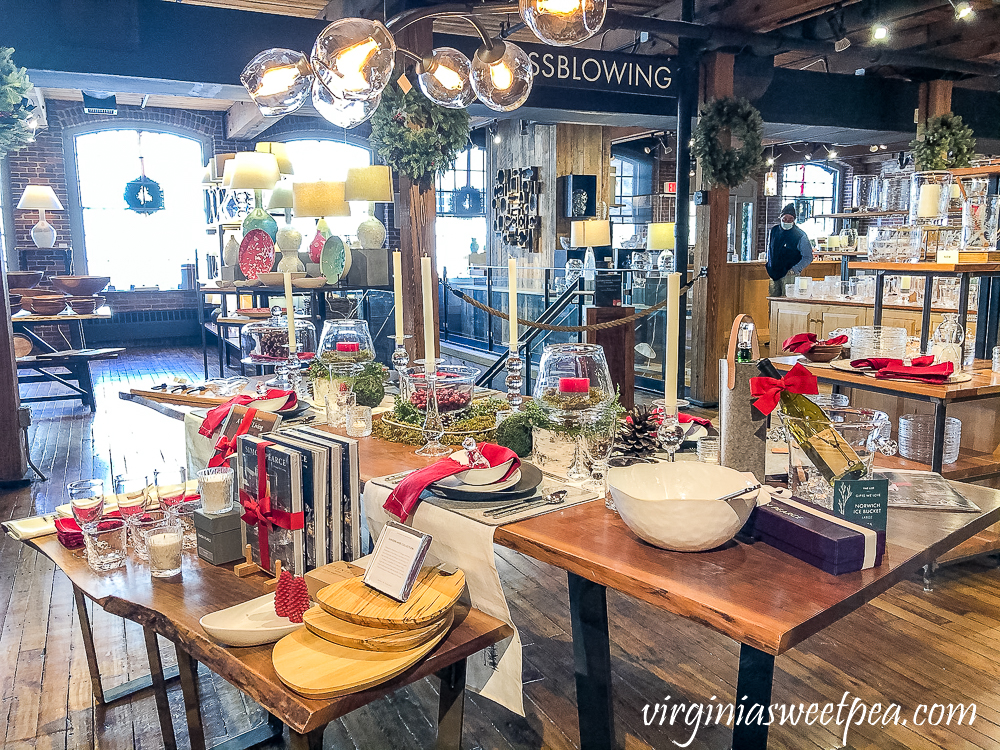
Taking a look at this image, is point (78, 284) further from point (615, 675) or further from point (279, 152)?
point (615, 675)

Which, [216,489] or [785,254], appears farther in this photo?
[785,254]

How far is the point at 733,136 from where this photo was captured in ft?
20.5

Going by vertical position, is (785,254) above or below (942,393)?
above

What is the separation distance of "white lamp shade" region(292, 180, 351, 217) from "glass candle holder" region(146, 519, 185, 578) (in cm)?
282

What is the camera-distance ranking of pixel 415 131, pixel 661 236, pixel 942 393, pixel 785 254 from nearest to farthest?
pixel 942 393
pixel 415 131
pixel 785 254
pixel 661 236

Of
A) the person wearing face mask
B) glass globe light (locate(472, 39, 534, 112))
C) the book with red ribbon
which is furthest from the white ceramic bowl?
the person wearing face mask

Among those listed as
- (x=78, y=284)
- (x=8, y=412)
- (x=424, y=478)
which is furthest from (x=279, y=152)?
(x=424, y=478)

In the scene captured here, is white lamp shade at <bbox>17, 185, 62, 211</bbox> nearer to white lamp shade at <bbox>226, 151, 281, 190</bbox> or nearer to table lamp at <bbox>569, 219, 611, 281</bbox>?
white lamp shade at <bbox>226, 151, 281, 190</bbox>

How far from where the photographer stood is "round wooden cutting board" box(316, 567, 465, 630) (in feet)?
4.58

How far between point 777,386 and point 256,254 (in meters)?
3.77

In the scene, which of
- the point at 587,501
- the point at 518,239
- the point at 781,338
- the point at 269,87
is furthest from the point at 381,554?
the point at 518,239

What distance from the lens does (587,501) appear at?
1.69 m

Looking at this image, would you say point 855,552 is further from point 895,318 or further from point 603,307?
point 895,318

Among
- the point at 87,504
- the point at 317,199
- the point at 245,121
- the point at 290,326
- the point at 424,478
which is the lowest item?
the point at 87,504
